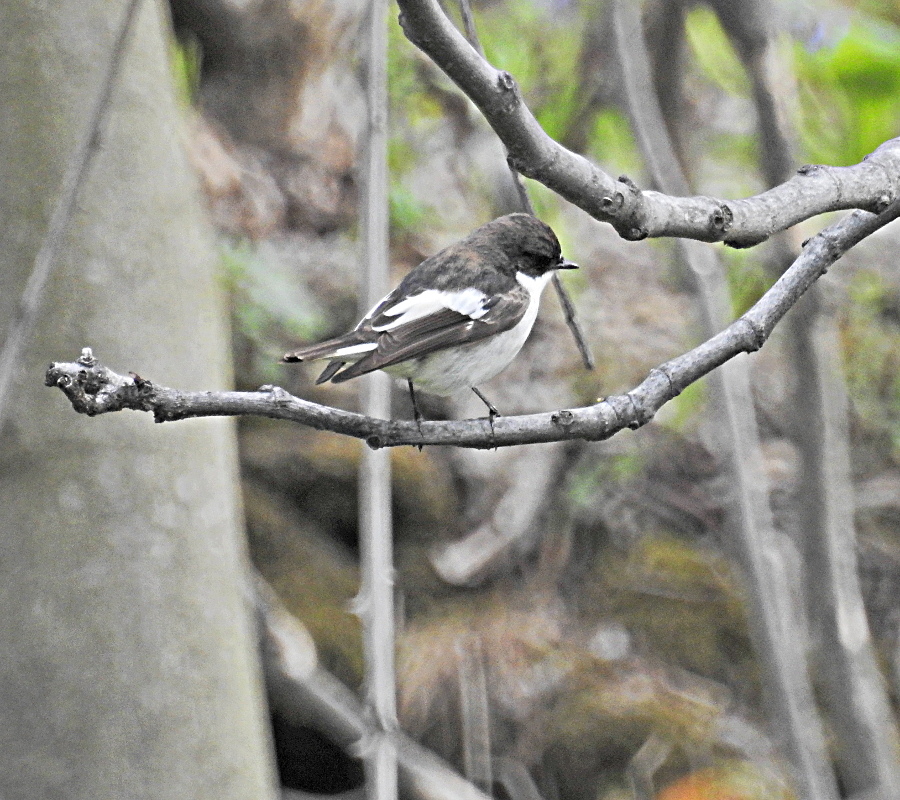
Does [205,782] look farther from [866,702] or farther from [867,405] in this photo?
[867,405]

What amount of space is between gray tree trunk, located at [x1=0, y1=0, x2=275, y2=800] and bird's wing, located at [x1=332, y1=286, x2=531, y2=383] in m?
0.59

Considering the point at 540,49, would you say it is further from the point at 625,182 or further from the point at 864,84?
the point at 625,182

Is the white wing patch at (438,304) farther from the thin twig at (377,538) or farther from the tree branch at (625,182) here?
the tree branch at (625,182)

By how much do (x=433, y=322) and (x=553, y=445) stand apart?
2.50 m

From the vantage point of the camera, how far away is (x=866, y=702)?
11.0ft

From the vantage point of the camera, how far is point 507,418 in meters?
1.67

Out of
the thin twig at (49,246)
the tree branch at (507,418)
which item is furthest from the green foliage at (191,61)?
the tree branch at (507,418)

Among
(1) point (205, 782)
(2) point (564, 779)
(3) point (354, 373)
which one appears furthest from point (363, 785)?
(3) point (354, 373)

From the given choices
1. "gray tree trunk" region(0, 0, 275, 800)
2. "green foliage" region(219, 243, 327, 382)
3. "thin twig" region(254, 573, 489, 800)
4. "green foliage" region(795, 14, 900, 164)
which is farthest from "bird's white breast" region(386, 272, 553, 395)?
"green foliage" region(795, 14, 900, 164)

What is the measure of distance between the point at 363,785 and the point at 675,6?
3.28 meters

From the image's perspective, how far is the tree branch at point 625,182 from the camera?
112cm

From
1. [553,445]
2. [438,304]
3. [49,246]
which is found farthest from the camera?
[553,445]

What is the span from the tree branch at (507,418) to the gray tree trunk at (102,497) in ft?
3.41

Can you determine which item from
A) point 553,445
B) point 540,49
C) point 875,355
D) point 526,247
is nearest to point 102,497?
point 526,247
